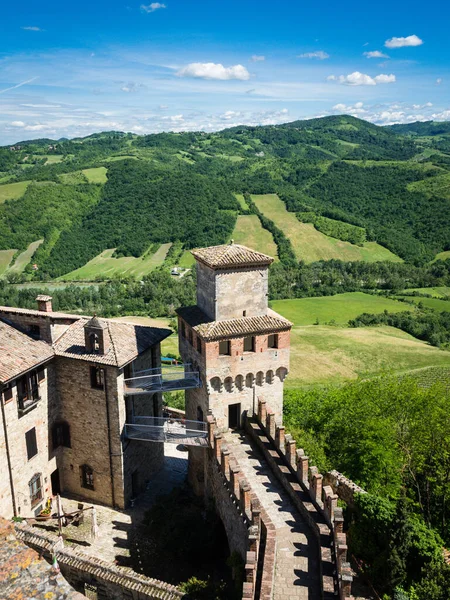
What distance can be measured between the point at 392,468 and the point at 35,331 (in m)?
22.9

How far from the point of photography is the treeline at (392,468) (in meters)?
22.1

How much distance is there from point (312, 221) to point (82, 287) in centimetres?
8170

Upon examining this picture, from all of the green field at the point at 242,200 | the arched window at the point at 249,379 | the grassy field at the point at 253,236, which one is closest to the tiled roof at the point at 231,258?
the arched window at the point at 249,379

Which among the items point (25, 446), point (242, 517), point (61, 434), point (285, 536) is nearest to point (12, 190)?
point (61, 434)

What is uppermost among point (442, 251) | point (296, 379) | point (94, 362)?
point (94, 362)

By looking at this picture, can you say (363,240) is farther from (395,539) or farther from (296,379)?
(395,539)

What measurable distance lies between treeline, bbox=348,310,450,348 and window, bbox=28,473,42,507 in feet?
296

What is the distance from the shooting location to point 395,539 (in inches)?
875

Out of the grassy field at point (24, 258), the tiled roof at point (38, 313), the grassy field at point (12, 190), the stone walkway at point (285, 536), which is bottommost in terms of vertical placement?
the grassy field at point (24, 258)

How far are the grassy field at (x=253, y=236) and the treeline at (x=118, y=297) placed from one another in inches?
1182

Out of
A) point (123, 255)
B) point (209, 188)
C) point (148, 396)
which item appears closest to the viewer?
point (148, 396)

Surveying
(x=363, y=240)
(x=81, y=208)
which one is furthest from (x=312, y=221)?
(x=81, y=208)

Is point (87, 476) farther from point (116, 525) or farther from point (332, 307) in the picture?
point (332, 307)

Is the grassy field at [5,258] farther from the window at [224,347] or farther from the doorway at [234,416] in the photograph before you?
the window at [224,347]
